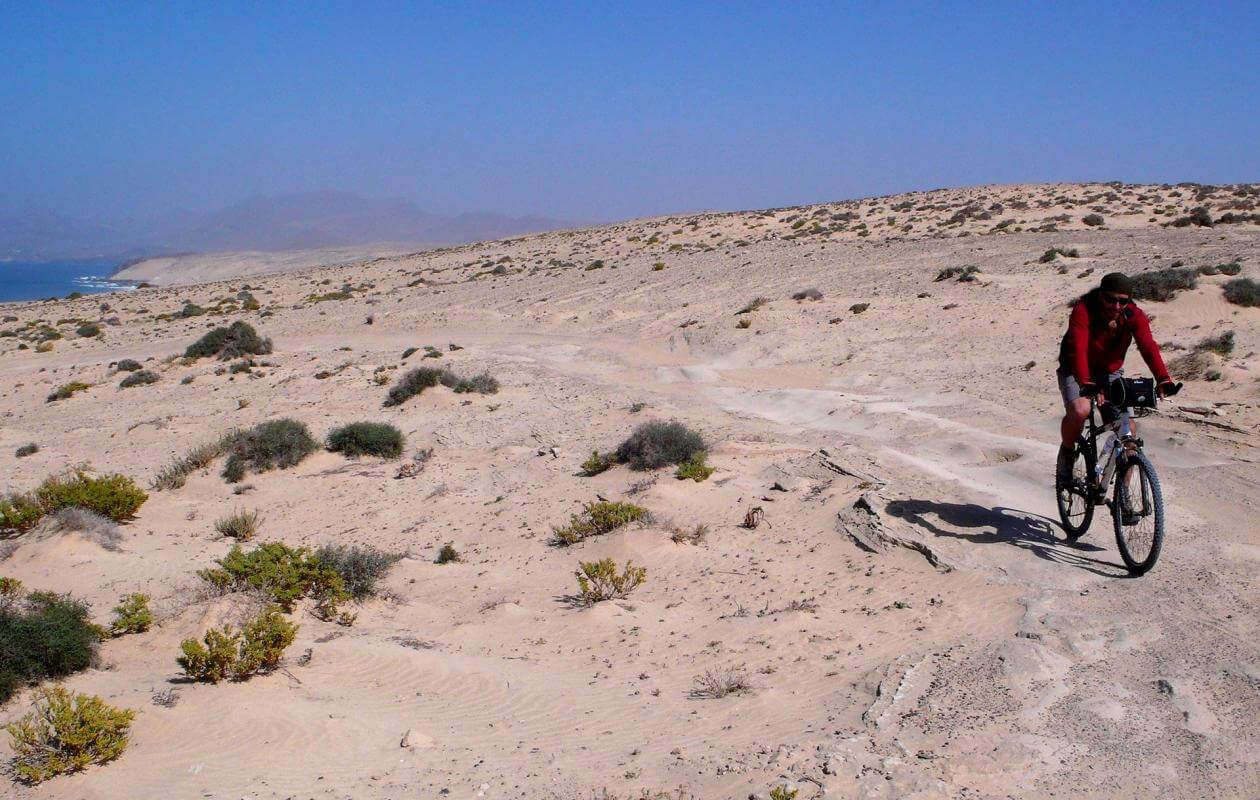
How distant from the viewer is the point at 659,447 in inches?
420

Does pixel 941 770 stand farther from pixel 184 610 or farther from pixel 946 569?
pixel 184 610

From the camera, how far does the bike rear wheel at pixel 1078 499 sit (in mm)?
6242

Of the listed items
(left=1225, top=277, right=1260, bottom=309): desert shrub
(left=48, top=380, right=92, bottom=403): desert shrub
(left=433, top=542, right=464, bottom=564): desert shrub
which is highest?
(left=1225, top=277, right=1260, bottom=309): desert shrub

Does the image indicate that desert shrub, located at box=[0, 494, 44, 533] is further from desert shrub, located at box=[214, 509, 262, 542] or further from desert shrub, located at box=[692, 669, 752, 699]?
desert shrub, located at box=[692, 669, 752, 699]

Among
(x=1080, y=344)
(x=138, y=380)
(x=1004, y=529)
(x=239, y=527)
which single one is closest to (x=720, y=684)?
(x=1004, y=529)

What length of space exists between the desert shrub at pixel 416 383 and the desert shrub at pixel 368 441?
8.79ft

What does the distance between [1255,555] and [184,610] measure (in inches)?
311

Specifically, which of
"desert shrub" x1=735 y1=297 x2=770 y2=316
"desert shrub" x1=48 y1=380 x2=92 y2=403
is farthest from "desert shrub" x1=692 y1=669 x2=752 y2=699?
"desert shrub" x1=48 y1=380 x2=92 y2=403

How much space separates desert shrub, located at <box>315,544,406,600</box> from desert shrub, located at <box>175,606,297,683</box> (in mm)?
1651

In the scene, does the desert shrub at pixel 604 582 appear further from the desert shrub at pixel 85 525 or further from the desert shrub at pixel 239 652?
the desert shrub at pixel 85 525

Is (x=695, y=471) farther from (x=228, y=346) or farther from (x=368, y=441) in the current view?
(x=228, y=346)

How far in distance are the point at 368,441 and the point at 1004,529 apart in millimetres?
9670

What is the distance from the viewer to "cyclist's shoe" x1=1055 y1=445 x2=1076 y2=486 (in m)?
6.44

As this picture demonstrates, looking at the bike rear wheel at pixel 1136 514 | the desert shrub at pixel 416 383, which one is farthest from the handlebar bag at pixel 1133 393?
the desert shrub at pixel 416 383
